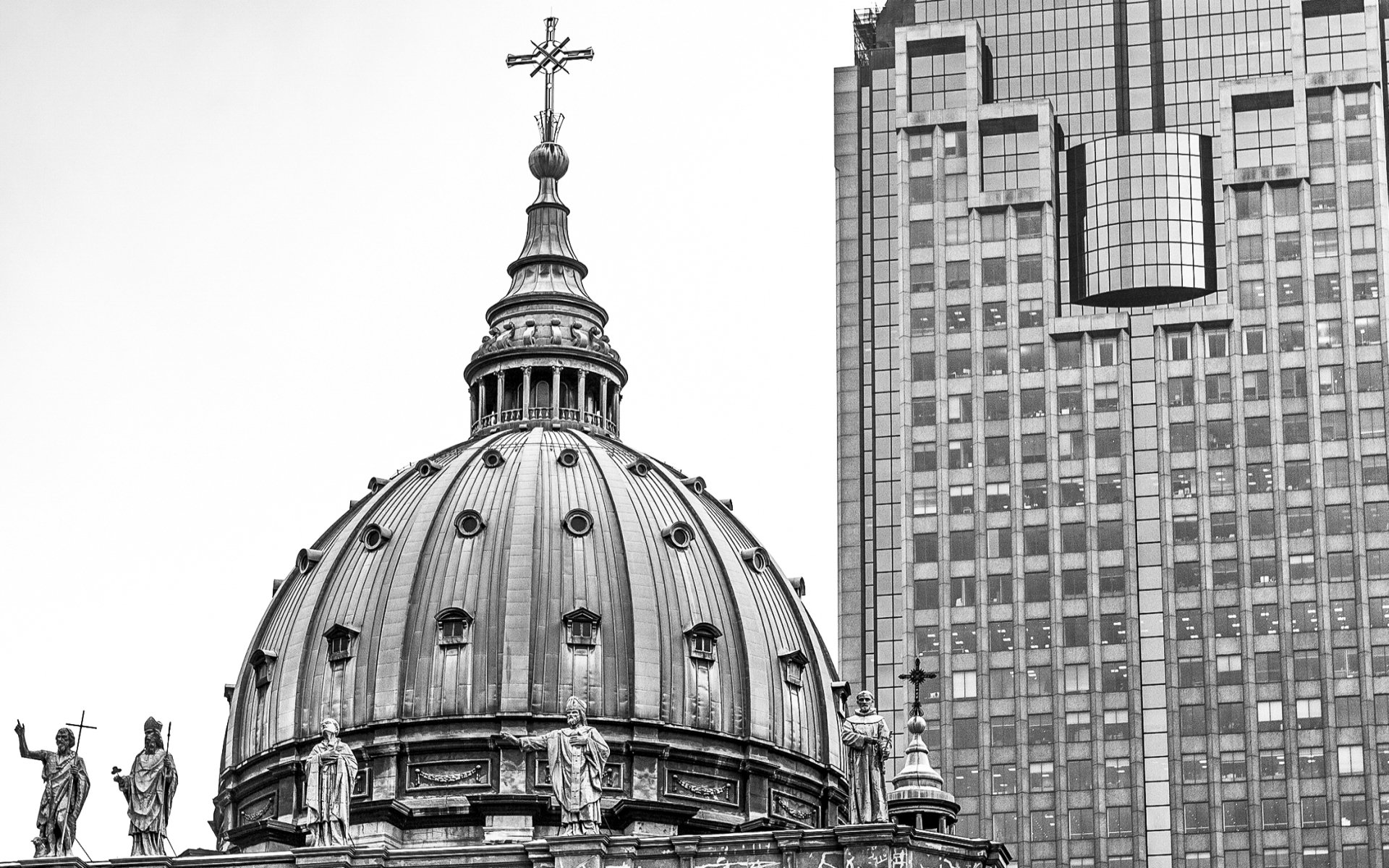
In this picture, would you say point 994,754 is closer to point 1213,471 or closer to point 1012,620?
point 1012,620

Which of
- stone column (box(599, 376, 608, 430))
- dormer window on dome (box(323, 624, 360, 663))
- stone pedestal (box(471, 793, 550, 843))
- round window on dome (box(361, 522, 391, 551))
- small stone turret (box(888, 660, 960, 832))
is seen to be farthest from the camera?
stone column (box(599, 376, 608, 430))

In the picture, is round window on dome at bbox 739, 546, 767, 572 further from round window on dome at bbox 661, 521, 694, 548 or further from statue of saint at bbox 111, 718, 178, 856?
statue of saint at bbox 111, 718, 178, 856

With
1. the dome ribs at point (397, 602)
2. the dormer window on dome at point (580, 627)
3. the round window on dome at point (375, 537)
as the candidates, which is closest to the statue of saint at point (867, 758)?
the dormer window on dome at point (580, 627)

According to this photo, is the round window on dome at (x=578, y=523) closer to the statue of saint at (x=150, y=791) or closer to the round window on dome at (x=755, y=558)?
the round window on dome at (x=755, y=558)

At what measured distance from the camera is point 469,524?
136 m

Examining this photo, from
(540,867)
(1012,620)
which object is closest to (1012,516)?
(1012,620)

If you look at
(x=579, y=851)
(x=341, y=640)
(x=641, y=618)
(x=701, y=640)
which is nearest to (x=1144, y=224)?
(x=701, y=640)

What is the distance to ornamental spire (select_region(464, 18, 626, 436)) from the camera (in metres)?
150

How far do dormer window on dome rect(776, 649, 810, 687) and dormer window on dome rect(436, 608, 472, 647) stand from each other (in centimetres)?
1437

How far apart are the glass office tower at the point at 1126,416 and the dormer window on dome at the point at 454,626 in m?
37.8

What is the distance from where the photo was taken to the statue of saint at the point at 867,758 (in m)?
102

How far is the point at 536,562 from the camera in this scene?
13488 centimetres

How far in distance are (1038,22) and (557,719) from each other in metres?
66.2

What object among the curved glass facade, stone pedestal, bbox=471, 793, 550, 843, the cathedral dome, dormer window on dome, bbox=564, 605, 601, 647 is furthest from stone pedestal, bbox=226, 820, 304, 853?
the curved glass facade
